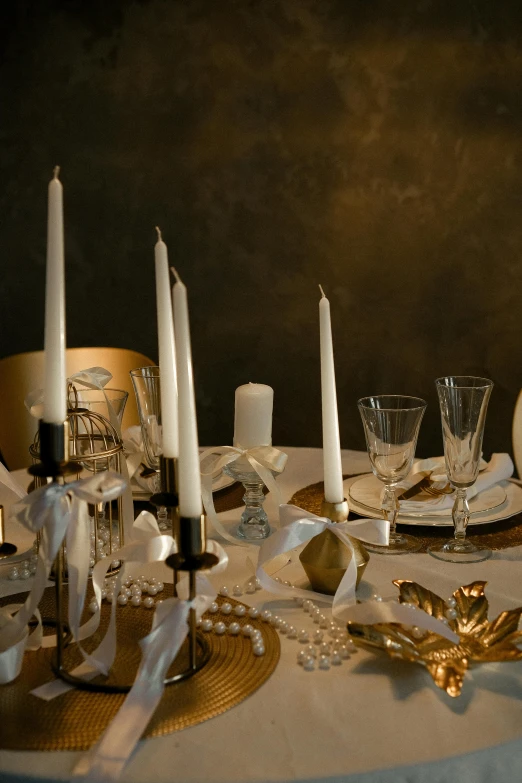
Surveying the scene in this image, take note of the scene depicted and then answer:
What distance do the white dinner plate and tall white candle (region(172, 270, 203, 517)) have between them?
2.09 ft

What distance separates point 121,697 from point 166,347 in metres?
0.32

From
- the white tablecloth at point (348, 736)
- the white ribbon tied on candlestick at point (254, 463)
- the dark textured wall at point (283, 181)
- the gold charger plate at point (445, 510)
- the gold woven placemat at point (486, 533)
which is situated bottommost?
the white tablecloth at point (348, 736)

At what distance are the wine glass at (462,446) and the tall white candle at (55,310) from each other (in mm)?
607

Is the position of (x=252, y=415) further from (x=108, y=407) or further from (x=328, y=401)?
(x=328, y=401)

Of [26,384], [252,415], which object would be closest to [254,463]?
[252,415]

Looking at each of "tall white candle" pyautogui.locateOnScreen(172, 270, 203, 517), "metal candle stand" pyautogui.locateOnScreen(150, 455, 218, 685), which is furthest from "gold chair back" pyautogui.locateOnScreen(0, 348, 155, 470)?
"tall white candle" pyautogui.locateOnScreen(172, 270, 203, 517)

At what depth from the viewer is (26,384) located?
2.26 m

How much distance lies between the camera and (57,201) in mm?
674

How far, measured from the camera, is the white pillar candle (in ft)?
4.00

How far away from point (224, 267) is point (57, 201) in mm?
2598

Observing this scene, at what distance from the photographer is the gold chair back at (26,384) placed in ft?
7.24

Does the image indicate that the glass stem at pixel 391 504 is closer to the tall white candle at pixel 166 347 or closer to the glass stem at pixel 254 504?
the glass stem at pixel 254 504

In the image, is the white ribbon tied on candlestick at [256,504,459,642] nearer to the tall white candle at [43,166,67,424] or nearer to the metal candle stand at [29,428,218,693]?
the metal candle stand at [29,428,218,693]

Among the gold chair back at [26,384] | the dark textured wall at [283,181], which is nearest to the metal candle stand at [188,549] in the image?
the gold chair back at [26,384]
